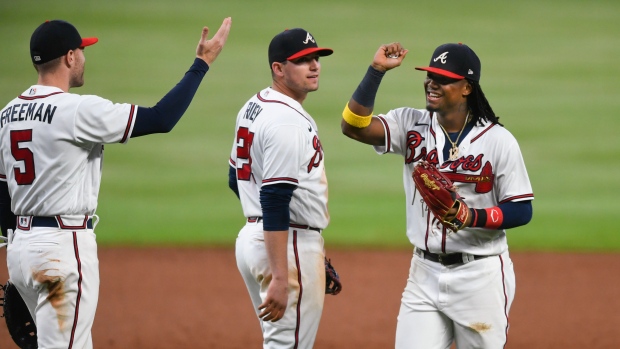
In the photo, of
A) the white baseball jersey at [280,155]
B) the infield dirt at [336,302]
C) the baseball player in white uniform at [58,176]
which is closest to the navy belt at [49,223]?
the baseball player in white uniform at [58,176]

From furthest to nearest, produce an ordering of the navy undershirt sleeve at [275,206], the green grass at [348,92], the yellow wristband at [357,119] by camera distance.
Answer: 1. the green grass at [348,92]
2. the yellow wristband at [357,119]
3. the navy undershirt sleeve at [275,206]

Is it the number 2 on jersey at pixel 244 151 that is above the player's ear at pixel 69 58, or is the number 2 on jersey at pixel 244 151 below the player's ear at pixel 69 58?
below

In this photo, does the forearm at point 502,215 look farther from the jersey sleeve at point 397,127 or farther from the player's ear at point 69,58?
the player's ear at point 69,58

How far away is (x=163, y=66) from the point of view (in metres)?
12.8

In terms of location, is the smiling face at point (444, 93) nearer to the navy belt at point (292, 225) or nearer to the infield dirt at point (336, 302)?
the navy belt at point (292, 225)

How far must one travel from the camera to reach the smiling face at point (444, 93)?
385 centimetres

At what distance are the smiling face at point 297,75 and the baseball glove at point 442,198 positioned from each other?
66cm

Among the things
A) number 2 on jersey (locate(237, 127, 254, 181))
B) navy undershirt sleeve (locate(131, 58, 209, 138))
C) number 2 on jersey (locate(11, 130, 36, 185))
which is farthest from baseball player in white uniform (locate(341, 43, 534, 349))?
number 2 on jersey (locate(11, 130, 36, 185))

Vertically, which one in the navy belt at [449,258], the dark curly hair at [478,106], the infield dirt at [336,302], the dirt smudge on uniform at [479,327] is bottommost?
the infield dirt at [336,302]

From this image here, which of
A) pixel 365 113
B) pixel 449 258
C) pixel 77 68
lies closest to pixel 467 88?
pixel 365 113

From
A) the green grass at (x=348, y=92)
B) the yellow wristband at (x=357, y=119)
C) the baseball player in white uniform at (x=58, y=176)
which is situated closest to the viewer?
the baseball player in white uniform at (x=58, y=176)

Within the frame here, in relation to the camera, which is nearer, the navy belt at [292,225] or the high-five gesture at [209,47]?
the navy belt at [292,225]

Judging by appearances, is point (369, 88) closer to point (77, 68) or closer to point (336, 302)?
point (77, 68)

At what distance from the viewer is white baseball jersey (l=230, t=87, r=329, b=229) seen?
11.8 ft
